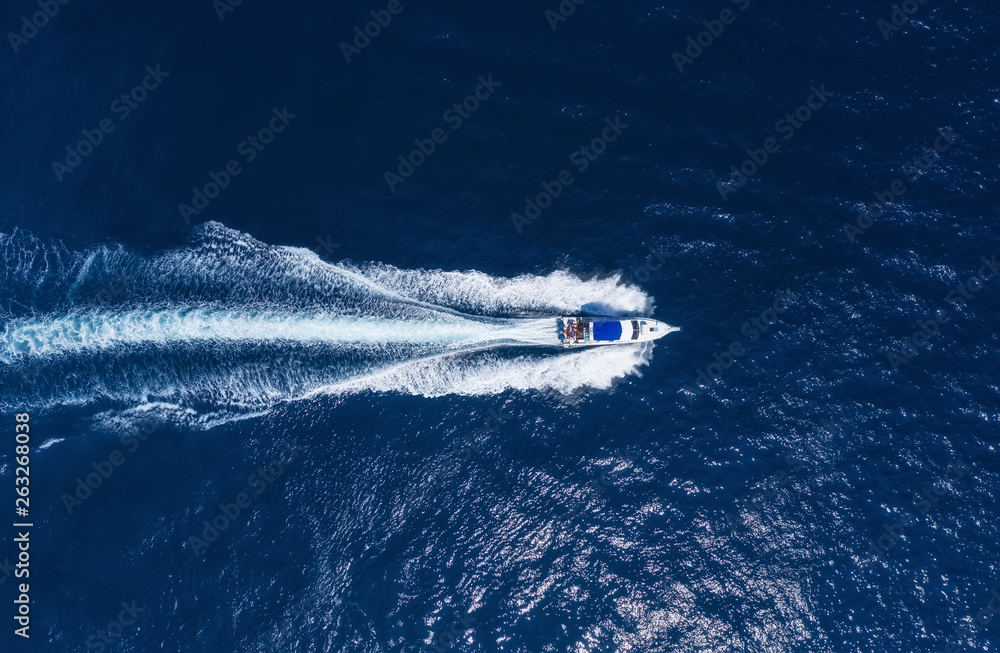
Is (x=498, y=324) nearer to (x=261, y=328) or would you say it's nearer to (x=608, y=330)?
(x=608, y=330)

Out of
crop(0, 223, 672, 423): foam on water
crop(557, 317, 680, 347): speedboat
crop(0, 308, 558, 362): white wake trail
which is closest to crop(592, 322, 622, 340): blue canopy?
crop(557, 317, 680, 347): speedboat

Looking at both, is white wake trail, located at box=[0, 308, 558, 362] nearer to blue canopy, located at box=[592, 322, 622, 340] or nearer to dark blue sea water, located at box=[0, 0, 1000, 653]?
dark blue sea water, located at box=[0, 0, 1000, 653]

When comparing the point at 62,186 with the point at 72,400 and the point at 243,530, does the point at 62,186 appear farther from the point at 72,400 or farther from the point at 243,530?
the point at 243,530

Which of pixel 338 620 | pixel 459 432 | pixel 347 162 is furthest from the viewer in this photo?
pixel 347 162

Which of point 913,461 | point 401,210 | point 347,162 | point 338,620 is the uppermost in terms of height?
point 347,162

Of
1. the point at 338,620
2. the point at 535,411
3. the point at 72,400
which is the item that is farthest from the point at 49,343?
the point at 535,411

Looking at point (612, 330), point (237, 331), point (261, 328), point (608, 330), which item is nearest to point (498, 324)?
point (608, 330)

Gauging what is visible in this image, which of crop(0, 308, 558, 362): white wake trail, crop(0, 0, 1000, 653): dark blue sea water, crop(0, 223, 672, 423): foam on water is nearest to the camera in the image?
crop(0, 0, 1000, 653): dark blue sea water
